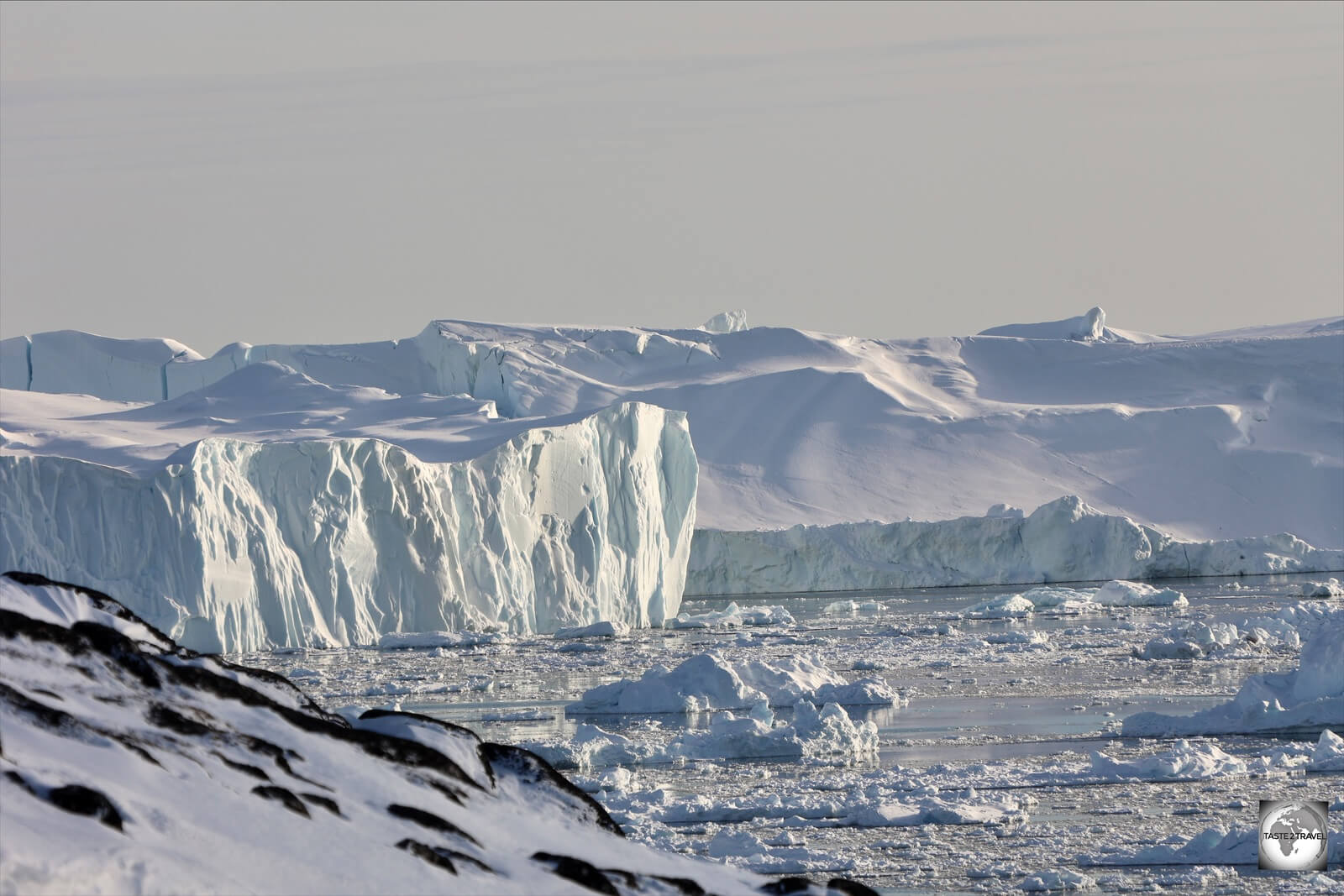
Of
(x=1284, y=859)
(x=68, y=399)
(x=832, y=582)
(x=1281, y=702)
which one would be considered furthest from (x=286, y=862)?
(x=832, y=582)

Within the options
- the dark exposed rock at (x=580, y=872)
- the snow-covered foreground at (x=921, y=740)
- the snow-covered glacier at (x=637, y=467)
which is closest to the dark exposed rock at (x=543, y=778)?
the dark exposed rock at (x=580, y=872)

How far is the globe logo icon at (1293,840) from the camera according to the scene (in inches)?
313

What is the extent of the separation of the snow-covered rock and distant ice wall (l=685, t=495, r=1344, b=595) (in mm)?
21320

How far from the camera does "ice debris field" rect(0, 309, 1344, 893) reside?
14.2ft

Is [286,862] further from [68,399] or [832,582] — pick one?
[832,582]

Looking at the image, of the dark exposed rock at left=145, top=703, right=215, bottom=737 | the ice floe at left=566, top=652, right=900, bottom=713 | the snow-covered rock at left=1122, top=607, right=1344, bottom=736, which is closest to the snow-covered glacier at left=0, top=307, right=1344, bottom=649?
the ice floe at left=566, top=652, right=900, bottom=713

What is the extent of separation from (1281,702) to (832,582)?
893 inches

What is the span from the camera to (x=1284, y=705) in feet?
43.1

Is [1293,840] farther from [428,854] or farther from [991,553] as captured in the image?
[991,553]

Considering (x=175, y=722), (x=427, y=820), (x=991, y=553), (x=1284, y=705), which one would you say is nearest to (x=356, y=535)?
(x=1284, y=705)

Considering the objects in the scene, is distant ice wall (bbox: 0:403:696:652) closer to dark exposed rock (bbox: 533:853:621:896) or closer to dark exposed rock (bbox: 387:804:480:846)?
dark exposed rock (bbox: 387:804:480:846)

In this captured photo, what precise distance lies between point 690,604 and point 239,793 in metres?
30.0

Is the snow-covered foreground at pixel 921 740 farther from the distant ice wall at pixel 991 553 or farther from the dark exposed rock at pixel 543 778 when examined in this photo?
the distant ice wall at pixel 991 553

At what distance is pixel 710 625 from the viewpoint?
26375mm
